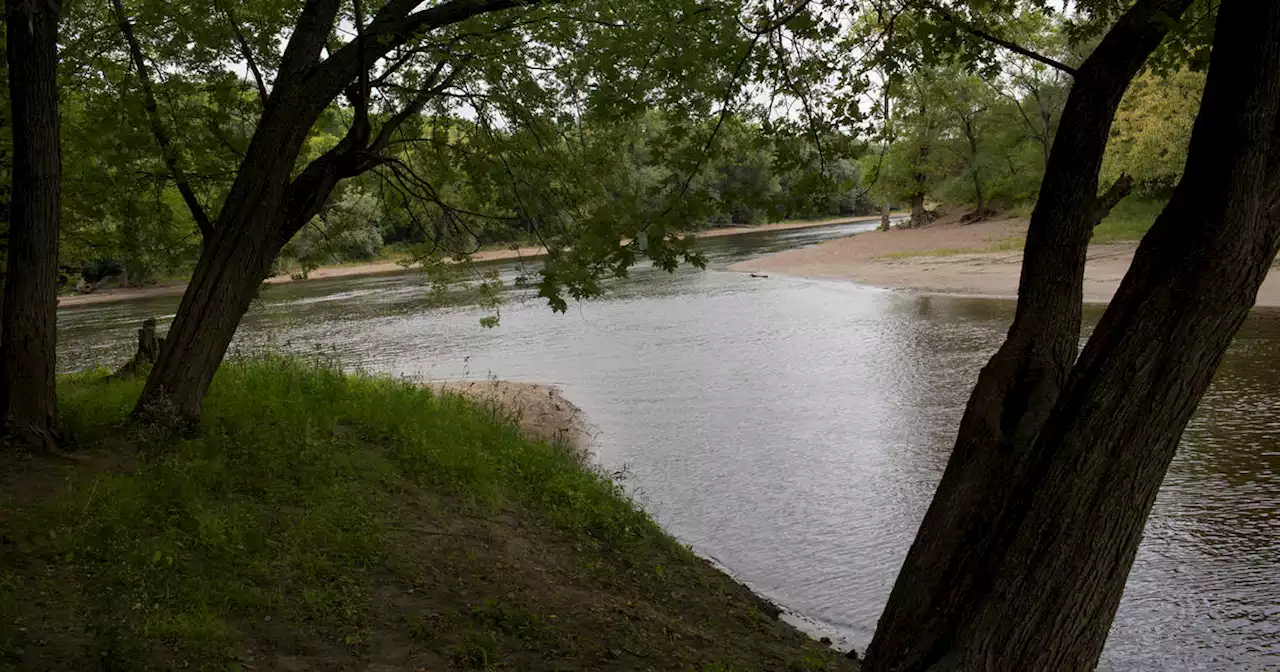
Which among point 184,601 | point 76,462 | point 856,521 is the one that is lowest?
point 856,521

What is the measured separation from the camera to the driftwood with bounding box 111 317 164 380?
1015cm

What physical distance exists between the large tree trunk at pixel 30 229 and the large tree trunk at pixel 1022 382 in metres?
5.99

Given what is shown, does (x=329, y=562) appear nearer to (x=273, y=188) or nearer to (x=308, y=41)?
(x=273, y=188)

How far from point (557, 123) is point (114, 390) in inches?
196

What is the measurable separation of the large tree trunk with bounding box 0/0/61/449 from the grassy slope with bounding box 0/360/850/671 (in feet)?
1.64

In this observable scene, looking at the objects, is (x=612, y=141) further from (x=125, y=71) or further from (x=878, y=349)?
(x=878, y=349)

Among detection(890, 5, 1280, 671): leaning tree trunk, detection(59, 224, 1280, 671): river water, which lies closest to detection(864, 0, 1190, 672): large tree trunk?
detection(890, 5, 1280, 671): leaning tree trunk

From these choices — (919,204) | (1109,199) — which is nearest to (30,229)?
(1109,199)

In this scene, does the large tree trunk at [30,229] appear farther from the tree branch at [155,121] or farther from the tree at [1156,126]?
the tree at [1156,126]

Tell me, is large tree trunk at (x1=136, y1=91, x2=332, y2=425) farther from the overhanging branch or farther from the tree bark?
the overhanging branch

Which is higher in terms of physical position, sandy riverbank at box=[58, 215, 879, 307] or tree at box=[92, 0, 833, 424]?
tree at box=[92, 0, 833, 424]

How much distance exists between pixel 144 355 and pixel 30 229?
14.0 ft

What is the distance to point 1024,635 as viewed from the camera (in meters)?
3.43

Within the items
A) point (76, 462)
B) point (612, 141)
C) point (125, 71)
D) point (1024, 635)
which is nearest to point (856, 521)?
point (612, 141)
